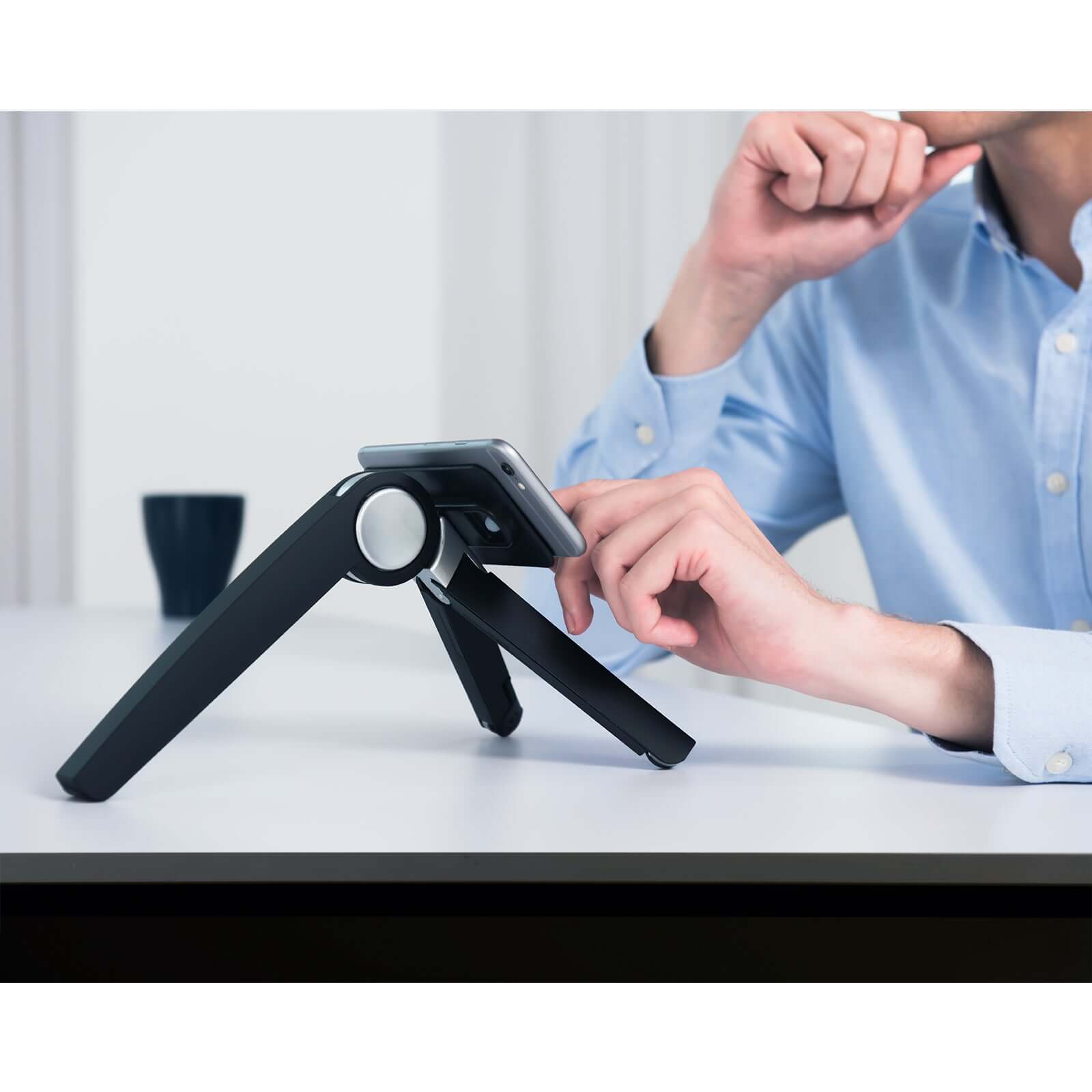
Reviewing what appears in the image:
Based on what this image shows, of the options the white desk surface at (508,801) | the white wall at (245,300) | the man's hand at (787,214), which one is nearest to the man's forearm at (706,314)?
the man's hand at (787,214)

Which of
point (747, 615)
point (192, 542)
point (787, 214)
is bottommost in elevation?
point (192, 542)

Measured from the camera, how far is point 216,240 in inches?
111

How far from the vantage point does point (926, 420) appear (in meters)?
1.15

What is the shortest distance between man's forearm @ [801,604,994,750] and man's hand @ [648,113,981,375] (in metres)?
0.52

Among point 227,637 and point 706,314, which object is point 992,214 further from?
point 227,637

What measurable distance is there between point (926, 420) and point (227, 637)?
87cm

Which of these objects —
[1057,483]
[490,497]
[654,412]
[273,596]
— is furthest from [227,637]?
[1057,483]

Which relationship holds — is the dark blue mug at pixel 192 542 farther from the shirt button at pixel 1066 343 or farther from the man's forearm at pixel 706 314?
the shirt button at pixel 1066 343

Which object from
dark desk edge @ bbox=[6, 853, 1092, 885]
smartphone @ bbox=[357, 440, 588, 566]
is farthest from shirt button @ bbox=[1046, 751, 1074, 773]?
smartphone @ bbox=[357, 440, 588, 566]

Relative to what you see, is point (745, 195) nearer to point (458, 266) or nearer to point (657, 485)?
point (657, 485)

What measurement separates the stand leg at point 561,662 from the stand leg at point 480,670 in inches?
2.6

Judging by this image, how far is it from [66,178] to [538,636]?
273 cm

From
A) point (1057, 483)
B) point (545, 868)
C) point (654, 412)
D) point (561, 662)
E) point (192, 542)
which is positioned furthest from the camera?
point (192, 542)

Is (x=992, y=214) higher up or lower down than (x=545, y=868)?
higher up
